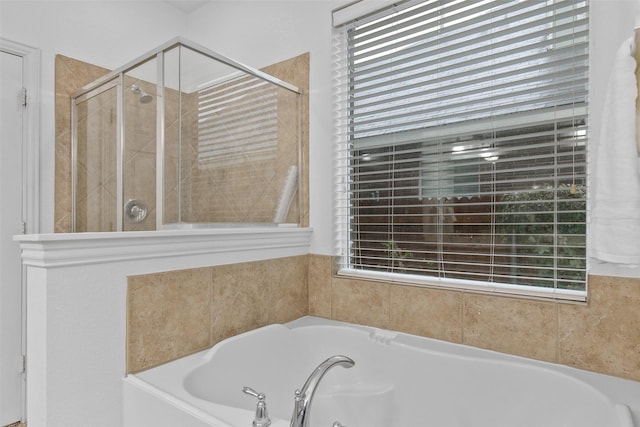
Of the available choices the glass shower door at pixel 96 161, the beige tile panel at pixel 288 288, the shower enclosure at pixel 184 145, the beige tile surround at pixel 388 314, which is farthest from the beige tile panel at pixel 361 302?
the glass shower door at pixel 96 161

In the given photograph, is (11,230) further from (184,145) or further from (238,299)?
(238,299)

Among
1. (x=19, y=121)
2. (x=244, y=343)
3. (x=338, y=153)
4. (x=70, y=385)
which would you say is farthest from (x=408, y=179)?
(x=19, y=121)

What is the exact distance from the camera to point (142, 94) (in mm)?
1717

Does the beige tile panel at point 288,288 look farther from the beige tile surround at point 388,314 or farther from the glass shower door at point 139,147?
the glass shower door at point 139,147

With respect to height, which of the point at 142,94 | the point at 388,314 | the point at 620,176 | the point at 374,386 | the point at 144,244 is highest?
the point at 142,94

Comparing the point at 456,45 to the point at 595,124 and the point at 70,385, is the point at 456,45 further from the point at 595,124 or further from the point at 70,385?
the point at 70,385

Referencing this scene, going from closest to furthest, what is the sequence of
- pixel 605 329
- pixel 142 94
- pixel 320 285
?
pixel 605 329, pixel 142 94, pixel 320 285

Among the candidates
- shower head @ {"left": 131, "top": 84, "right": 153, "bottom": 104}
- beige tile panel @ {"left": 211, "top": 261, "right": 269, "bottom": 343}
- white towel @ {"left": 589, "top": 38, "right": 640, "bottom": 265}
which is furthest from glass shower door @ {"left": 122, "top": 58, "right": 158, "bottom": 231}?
white towel @ {"left": 589, "top": 38, "right": 640, "bottom": 265}

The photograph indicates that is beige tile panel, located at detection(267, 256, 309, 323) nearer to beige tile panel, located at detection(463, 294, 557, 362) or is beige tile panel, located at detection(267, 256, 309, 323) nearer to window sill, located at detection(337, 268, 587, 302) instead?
window sill, located at detection(337, 268, 587, 302)

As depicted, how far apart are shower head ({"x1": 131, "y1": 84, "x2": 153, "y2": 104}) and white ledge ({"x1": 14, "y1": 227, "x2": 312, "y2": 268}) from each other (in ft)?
2.14

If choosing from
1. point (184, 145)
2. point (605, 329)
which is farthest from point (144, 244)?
point (605, 329)

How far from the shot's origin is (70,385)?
3.70ft

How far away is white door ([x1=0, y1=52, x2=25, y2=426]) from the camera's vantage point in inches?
75.5

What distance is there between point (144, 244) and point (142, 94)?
786 mm
